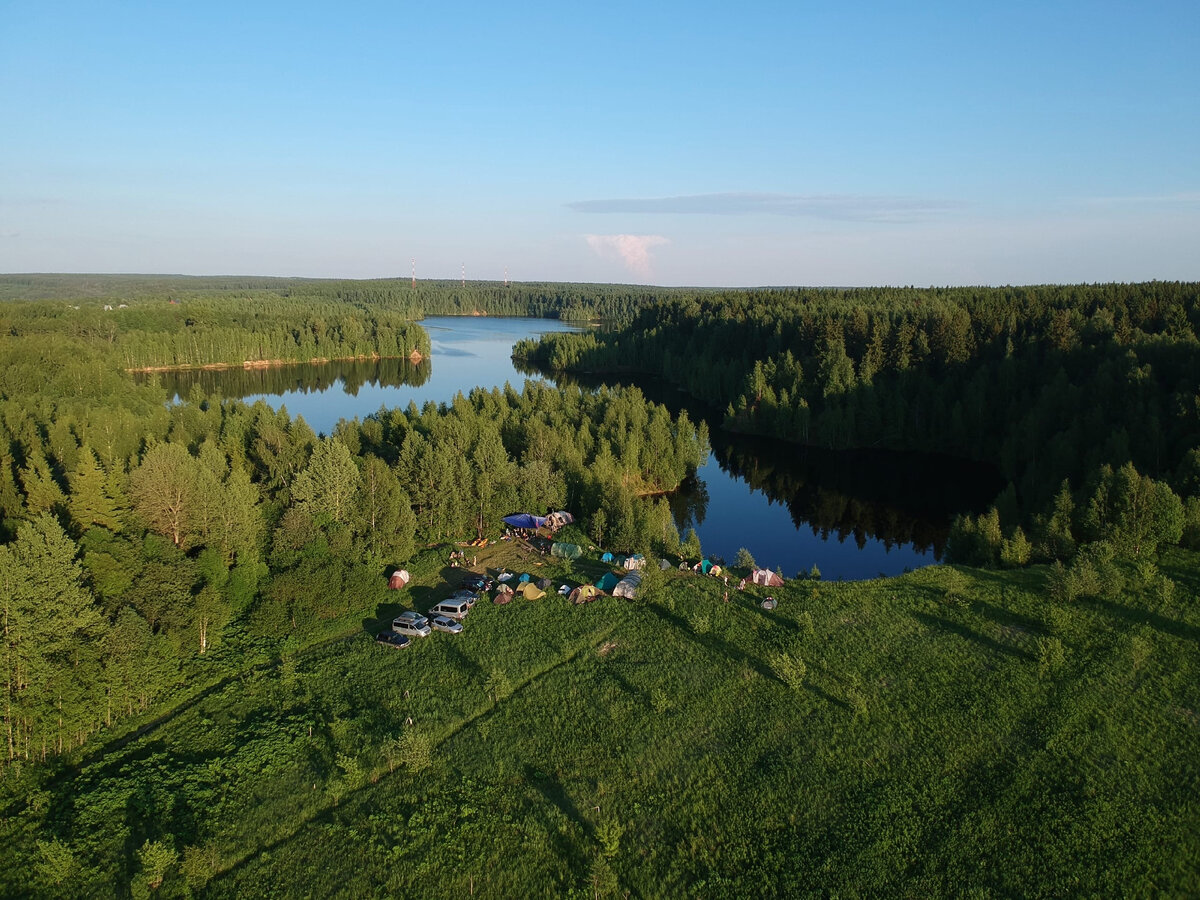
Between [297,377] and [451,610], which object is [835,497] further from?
[297,377]

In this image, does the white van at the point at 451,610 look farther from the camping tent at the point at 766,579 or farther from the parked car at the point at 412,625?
the camping tent at the point at 766,579

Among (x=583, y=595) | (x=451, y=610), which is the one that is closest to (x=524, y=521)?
(x=583, y=595)

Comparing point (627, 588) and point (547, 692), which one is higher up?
point (627, 588)

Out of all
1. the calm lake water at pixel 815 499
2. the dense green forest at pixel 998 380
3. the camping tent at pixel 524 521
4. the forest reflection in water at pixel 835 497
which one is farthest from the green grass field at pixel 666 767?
the forest reflection in water at pixel 835 497

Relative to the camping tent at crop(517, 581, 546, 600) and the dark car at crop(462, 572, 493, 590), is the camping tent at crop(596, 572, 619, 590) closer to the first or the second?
the camping tent at crop(517, 581, 546, 600)

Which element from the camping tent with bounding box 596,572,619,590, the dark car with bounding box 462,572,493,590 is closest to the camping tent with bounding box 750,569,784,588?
the camping tent with bounding box 596,572,619,590
